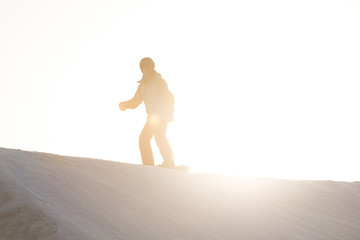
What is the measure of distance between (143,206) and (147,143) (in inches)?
123

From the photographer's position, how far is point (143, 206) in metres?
4.09

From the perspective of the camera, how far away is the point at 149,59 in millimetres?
7254

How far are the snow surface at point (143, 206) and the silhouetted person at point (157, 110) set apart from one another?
117 centimetres

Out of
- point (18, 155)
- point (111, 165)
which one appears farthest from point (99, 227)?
point (111, 165)

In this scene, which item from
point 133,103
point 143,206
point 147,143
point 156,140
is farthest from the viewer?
point 133,103

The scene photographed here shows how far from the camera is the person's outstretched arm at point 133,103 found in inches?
292

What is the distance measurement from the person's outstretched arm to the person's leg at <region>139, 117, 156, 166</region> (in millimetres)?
387

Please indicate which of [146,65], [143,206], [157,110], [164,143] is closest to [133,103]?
[157,110]

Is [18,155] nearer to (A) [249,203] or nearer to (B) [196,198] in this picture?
(B) [196,198]

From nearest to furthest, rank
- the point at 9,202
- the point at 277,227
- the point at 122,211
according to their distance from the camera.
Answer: the point at 9,202
the point at 122,211
the point at 277,227

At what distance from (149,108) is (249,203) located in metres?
2.57

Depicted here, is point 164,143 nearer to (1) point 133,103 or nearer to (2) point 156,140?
(2) point 156,140

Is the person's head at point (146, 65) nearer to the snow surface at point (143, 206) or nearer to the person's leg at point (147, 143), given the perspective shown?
the person's leg at point (147, 143)

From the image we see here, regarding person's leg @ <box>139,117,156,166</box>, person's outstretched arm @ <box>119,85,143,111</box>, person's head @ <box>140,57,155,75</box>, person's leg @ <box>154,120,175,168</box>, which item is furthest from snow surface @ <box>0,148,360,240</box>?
person's head @ <box>140,57,155,75</box>
